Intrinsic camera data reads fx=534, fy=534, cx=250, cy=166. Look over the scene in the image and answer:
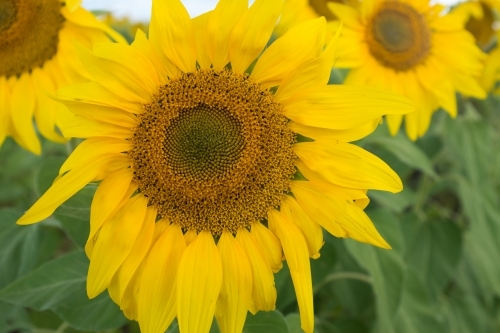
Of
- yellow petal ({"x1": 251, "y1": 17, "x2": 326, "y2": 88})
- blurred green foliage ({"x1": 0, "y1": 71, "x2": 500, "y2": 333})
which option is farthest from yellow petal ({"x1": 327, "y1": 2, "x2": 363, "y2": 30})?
yellow petal ({"x1": 251, "y1": 17, "x2": 326, "y2": 88})

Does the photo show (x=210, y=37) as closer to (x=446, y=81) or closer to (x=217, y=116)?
(x=217, y=116)

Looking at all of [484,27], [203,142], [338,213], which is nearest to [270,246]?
[338,213]

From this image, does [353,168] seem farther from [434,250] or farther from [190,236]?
[434,250]

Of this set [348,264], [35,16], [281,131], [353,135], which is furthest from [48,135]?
[348,264]

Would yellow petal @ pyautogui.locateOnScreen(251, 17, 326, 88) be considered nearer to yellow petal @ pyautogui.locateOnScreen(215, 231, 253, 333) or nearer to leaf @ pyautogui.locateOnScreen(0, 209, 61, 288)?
yellow petal @ pyautogui.locateOnScreen(215, 231, 253, 333)

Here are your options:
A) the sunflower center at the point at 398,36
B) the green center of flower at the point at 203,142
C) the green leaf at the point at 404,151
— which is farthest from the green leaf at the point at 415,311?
the green center of flower at the point at 203,142
